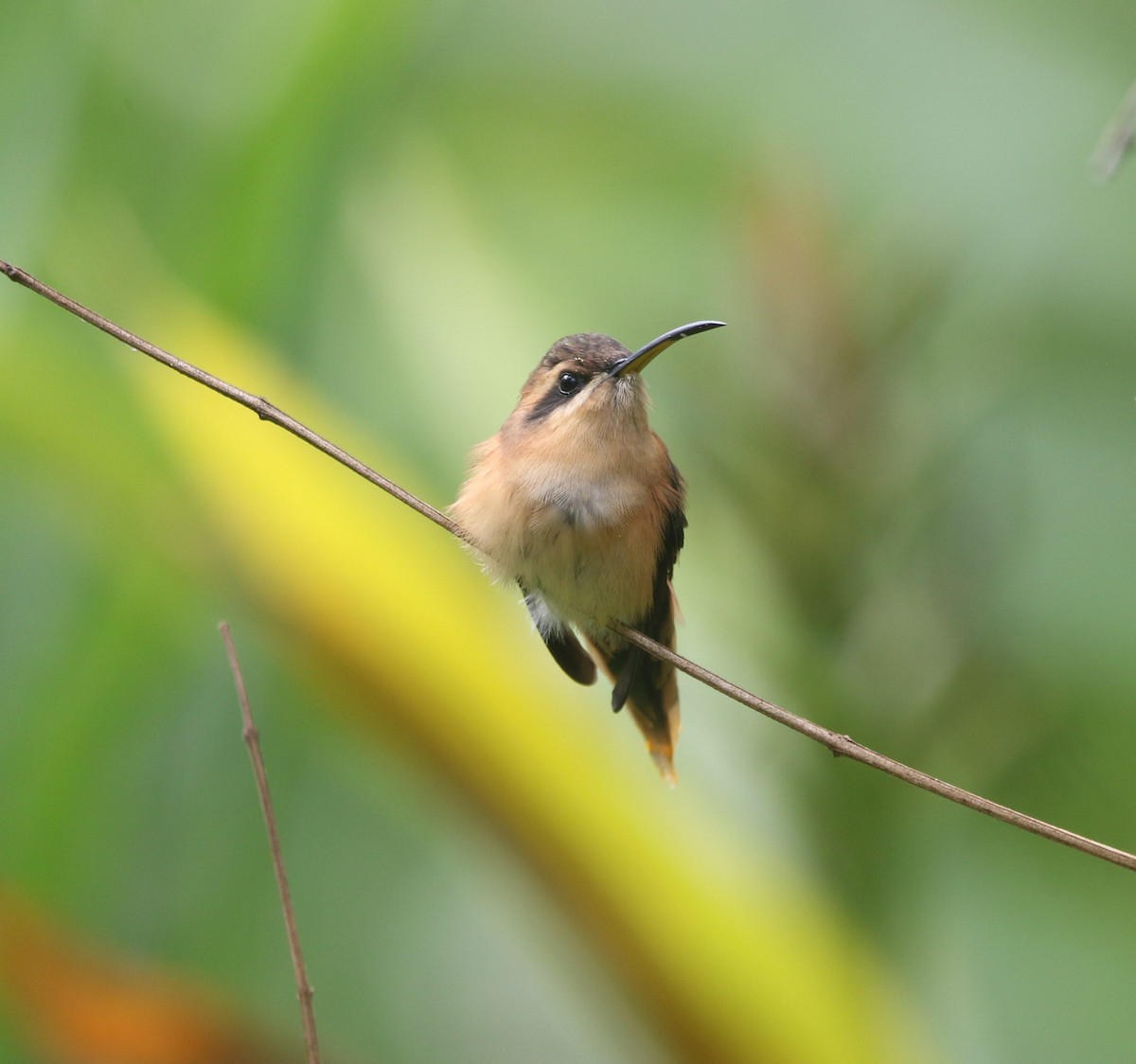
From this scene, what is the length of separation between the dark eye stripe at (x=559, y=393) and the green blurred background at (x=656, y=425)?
0.30 metres

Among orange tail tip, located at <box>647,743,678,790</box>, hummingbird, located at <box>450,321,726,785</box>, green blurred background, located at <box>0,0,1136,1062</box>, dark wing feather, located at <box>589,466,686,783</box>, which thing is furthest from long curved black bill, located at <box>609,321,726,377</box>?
orange tail tip, located at <box>647,743,678,790</box>

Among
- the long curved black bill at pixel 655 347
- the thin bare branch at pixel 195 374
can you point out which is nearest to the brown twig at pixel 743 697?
the thin bare branch at pixel 195 374

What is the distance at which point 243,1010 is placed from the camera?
2.06 meters

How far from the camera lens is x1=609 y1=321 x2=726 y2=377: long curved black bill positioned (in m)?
1.46

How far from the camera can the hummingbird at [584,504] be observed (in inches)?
69.2

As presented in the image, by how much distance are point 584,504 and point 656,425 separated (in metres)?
2.45

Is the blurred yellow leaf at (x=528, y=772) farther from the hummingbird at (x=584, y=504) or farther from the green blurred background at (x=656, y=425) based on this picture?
the hummingbird at (x=584, y=504)

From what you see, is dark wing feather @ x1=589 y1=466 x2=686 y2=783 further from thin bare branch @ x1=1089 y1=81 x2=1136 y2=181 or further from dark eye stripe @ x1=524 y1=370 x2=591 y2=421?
thin bare branch @ x1=1089 y1=81 x2=1136 y2=181

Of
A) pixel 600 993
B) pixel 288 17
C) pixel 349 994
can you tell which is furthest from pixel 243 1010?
pixel 288 17

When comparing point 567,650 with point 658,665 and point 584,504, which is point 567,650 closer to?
point 658,665

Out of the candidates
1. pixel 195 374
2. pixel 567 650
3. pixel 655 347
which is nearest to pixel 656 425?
pixel 567 650

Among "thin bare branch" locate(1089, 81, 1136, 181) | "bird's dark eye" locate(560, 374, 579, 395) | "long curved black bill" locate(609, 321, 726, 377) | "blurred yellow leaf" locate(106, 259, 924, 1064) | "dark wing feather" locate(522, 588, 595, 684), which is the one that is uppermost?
"thin bare branch" locate(1089, 81, 1136, 181)

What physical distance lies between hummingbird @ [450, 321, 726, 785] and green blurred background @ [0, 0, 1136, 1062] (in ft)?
0.65

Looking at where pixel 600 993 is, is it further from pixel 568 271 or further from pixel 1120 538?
pixel 568 271
